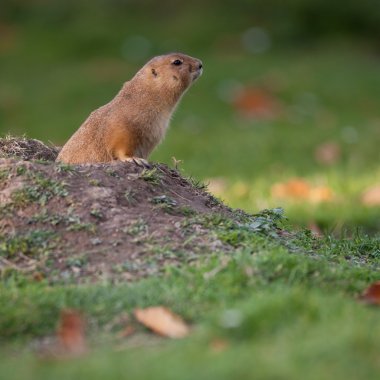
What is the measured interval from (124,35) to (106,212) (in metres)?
12.4

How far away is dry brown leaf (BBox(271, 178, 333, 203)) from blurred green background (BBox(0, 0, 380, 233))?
0.05 ft

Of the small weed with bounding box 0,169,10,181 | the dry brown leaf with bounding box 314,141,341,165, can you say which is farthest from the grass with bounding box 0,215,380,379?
the dry brown leaf with bounding box 314,141,341,165

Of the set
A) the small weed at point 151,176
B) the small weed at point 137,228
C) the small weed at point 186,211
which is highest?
the small weed at point 151,176

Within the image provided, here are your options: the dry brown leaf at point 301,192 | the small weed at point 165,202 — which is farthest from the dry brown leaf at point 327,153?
the small weed at point 165,202

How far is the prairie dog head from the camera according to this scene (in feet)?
21.8

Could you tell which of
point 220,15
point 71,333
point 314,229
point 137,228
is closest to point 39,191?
point 137,228

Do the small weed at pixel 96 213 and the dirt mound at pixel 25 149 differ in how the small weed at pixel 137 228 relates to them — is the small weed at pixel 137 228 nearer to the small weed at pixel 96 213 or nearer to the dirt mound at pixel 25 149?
the small weed at pixel 96 213

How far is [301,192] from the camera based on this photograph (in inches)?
369

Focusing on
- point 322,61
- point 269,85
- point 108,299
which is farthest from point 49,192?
point 322,61

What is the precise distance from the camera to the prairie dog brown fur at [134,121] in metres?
6.15

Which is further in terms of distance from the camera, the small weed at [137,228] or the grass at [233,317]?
the small weed at [137,228]

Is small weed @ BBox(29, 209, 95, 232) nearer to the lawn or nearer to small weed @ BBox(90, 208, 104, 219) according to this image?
small weed @ BBox(90, 208, 104, 219)

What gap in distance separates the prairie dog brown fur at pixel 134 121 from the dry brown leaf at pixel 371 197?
2.82 m

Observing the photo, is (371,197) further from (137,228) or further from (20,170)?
(20,170)
